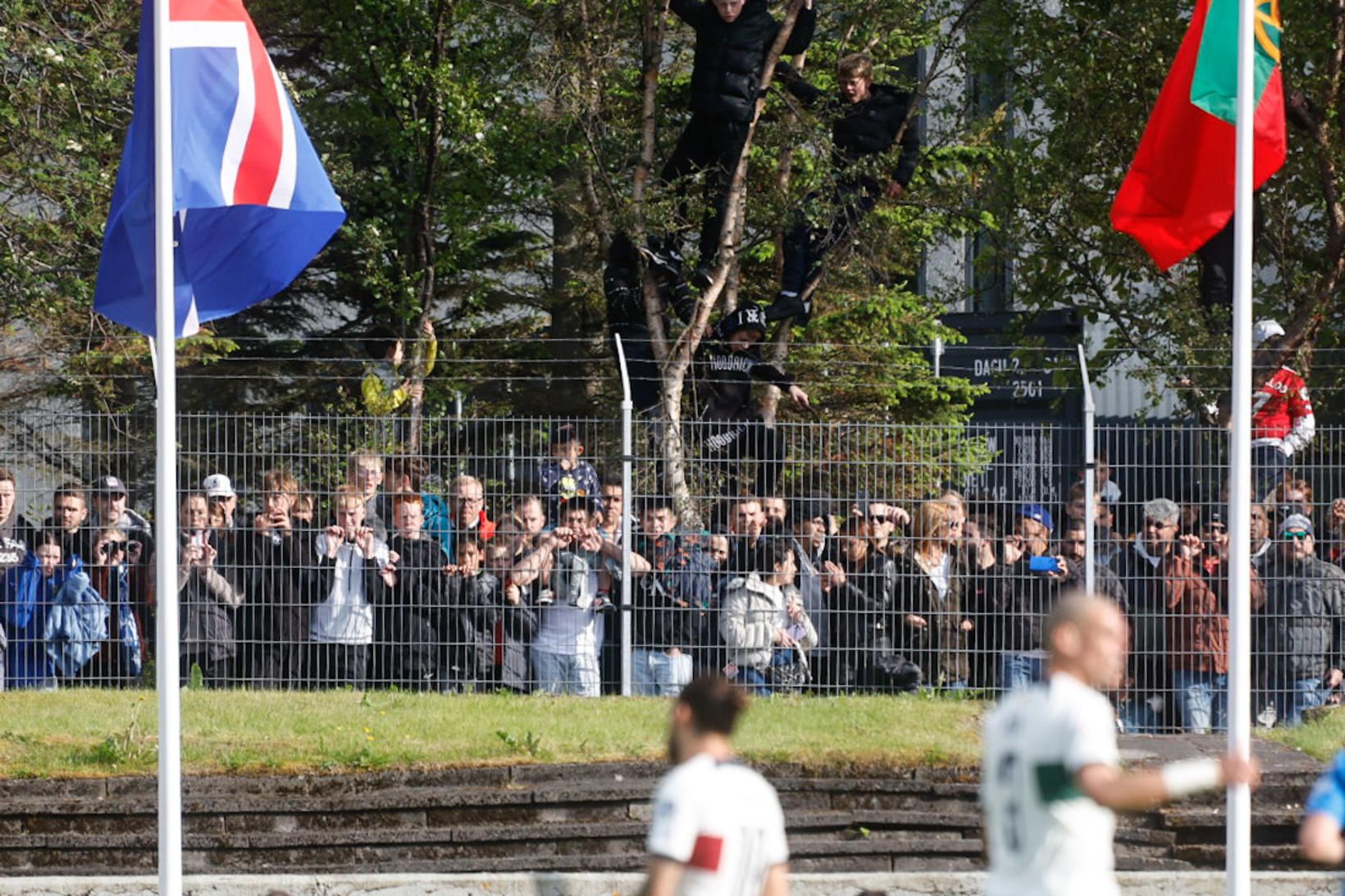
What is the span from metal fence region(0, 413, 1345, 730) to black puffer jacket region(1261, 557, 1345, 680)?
17 mm

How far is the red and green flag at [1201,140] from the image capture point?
1002 centimetres

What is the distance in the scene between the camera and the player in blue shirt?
18.6 feet

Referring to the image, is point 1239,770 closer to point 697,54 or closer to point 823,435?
point 823,435

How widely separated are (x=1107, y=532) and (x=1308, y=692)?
1.79 m

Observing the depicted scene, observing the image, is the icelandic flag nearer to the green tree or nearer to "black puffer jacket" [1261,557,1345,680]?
"black puffer jacket" [1261,557,1345,680]

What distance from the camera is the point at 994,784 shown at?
6336 millimetres

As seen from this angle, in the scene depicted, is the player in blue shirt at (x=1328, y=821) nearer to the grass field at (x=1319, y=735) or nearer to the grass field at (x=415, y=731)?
the grass field at (x=415, y=731)

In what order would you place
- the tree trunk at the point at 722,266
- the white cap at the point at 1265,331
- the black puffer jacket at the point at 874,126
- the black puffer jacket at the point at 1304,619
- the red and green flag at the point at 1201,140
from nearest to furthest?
1. the red and green flag at the point at 1201,140
2. the black puffer jacket at the point at 1304,619
3. the tree trunk at the point at 722,266
4. the white cap at the point at 1265,331
5. the black puffer jacket at the point at 874,126

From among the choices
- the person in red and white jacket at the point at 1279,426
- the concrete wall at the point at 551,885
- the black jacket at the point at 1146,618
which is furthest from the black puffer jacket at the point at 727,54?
the concrete wall at the point at 551,885

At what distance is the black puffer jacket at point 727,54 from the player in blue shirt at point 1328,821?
36.3ft

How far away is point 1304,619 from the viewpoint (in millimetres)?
13469

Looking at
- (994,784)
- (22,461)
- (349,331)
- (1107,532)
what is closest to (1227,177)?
(1107,532)

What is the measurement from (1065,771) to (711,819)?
45.7 inches

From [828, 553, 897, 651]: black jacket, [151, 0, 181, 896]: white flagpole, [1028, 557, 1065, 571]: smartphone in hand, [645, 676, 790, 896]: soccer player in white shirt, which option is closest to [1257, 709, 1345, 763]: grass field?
[1028, 557, 1065, 571]: smartphone in hand
